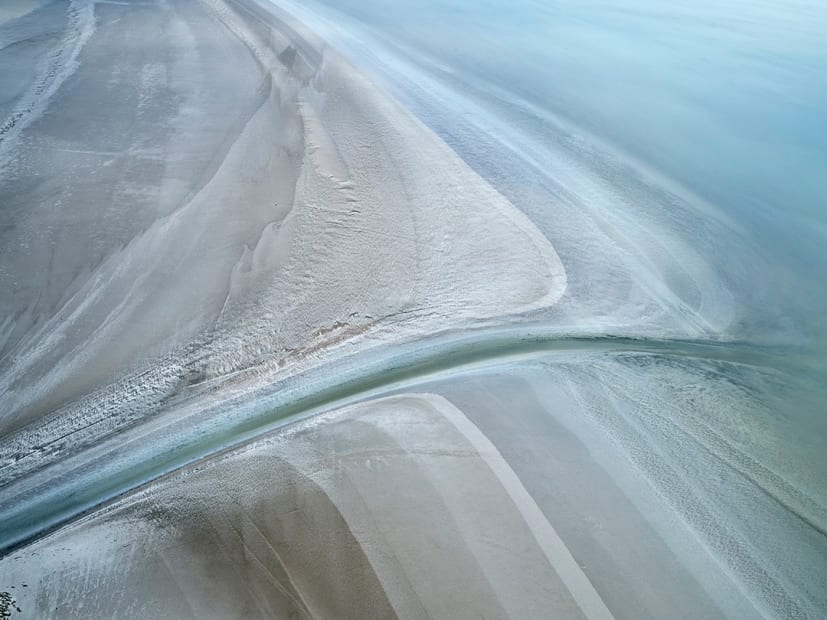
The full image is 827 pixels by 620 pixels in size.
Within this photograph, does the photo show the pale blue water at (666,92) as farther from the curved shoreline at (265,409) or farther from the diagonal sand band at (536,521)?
the diagonal sand band at (536,521)

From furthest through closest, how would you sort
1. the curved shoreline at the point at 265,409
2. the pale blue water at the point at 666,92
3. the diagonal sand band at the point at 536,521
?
the pale blue water at the point at 666,92
the curved shoreline at the point at 265,409
the diagonal sand band at the point at 536,521

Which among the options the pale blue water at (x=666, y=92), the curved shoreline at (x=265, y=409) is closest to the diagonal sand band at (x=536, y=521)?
the curved shoreline at (x=265, y=409)

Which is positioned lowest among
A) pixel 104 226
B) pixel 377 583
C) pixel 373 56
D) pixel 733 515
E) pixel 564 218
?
pixel 377 583

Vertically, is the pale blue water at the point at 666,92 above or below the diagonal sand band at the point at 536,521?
above

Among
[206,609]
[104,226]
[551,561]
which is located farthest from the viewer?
[104,226]

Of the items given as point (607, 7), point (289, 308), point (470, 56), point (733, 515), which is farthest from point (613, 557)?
point (607, 7)

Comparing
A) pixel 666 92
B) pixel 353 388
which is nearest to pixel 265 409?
pixel 353 388

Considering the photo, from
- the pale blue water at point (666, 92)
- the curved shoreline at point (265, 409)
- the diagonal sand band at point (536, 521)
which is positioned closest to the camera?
the diagonal sand band at point (536, 521)

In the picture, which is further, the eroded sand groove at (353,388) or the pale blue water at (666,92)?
the pale blue water at (666,92)

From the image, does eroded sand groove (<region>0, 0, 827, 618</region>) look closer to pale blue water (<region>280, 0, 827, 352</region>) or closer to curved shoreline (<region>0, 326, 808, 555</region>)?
curved shoreline (<region>0, 326, 808, 555</region>)

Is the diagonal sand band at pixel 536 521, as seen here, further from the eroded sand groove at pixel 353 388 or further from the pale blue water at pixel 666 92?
the pale blue water at pixel 666 92

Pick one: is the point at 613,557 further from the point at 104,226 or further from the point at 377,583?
the point at 104,226
